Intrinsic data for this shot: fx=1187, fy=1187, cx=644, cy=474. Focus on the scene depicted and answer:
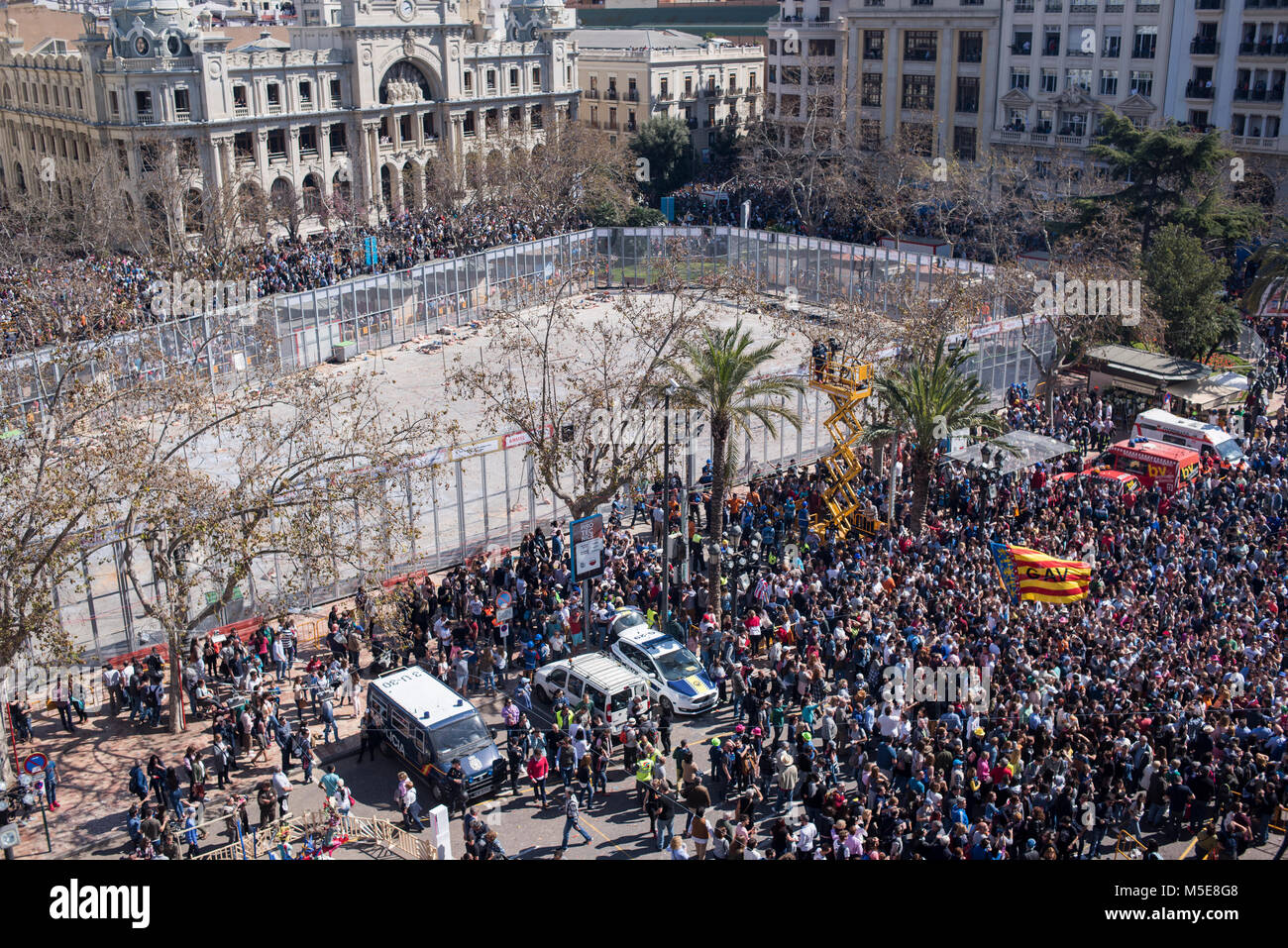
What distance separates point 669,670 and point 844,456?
11.7 m

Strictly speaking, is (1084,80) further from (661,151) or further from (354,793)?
(354,793)

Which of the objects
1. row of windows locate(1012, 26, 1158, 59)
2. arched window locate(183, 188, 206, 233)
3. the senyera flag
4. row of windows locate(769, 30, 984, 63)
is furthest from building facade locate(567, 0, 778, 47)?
the senyera flag

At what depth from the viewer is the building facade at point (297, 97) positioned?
241 feet

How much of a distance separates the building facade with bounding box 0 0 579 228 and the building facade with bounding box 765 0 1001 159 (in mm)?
19508

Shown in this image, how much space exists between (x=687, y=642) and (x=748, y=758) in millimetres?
6154

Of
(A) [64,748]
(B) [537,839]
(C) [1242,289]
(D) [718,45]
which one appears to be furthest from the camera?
(D) [718,45]

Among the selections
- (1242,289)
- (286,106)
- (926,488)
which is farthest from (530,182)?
(926,488)

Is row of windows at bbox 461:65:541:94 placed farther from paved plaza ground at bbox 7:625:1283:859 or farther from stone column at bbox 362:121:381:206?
paved plaza ground at bbox 7:625:1283:859

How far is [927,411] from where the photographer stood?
3212 cm

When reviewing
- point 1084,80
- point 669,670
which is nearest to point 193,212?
point 1084,80

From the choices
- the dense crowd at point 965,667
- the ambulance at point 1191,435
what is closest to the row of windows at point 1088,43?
the ambulance at point 1191,435

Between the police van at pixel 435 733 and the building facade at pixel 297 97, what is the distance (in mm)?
52593

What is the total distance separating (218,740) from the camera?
2227 centimetres
